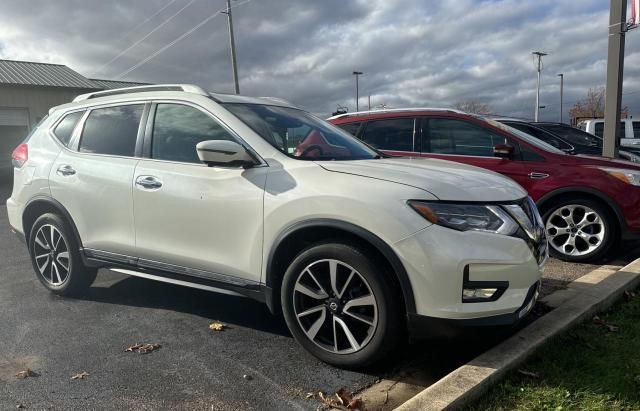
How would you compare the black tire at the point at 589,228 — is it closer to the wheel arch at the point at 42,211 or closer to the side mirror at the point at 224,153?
the side mirror at the point at 224,153

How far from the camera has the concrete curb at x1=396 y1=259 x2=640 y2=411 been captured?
8.09ft

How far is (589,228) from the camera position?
5371 millimetres

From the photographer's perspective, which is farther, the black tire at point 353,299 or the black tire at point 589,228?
the black tire at point 589,228

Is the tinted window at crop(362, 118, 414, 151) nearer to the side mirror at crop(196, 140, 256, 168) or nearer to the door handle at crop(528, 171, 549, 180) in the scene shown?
the door handle at crop(528, 171, 549, 180)

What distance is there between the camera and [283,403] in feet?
8.85

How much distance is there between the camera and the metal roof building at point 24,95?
23500 millimetres

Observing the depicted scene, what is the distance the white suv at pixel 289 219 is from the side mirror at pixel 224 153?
0.03 feet

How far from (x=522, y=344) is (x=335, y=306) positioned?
45.2 inches

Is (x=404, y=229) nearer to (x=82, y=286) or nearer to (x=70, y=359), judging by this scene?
(x=70, y=359)

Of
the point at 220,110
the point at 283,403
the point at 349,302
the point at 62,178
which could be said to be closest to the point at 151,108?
the point at 220,110

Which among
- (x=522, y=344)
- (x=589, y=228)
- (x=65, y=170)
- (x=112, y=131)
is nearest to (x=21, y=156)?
(x=65, y=170)

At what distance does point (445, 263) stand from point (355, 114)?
4.50m

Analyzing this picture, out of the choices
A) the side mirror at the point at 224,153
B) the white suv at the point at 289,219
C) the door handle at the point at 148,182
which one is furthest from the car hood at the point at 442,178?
the door handle at the point at 148,182

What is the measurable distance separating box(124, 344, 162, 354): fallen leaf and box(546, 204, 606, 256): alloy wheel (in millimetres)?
4259
